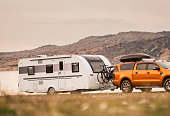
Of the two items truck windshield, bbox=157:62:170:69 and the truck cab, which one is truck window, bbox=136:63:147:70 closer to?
the truck cab

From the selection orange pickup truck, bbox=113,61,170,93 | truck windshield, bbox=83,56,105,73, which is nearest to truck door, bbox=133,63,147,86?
orange pickup truck, bbox=113,61,170,93

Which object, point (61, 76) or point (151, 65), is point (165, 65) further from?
point (61, 76)

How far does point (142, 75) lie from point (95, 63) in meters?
3.08

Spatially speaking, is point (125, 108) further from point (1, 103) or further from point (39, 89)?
point (39, 89)

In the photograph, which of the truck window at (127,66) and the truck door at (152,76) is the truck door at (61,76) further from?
the truck door at (152,76)

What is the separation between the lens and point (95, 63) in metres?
21.4

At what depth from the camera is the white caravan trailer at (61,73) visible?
2075 cm

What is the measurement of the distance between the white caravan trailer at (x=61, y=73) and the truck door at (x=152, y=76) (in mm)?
2954

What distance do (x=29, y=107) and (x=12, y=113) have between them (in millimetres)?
467

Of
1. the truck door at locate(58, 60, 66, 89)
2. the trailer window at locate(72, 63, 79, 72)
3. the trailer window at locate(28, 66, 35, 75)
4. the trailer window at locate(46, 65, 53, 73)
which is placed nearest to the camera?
the trailer window at locate(72, 63, 79, 72)

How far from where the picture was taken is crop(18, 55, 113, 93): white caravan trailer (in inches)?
817

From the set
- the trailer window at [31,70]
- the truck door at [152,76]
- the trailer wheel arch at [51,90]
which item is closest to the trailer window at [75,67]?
the trailer wheel arch at [51,90]

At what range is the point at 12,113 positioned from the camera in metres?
6.61

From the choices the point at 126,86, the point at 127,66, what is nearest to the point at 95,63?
the point at 127,66
